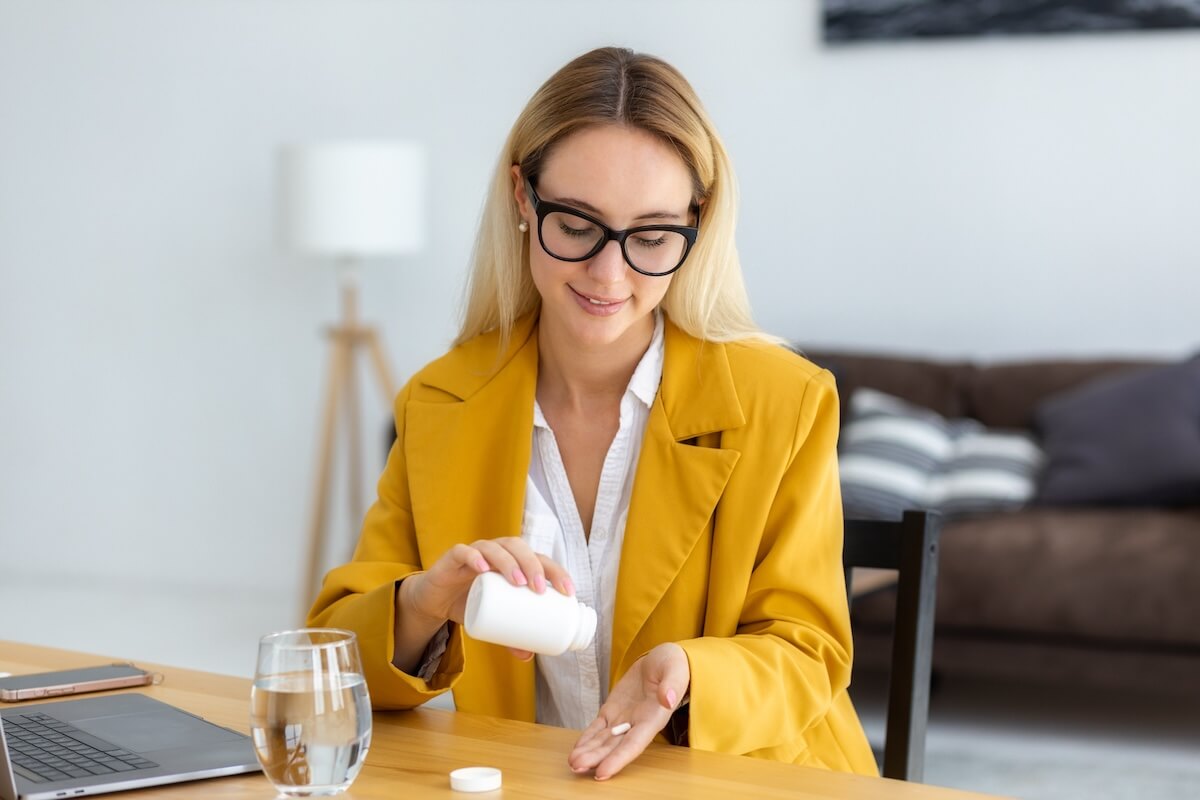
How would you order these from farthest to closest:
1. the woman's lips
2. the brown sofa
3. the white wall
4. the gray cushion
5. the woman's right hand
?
the white wall → the gray cushion → the brown sofa → the woman's lips → the woman's right hand

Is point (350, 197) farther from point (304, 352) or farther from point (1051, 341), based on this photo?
point (1051, 341)

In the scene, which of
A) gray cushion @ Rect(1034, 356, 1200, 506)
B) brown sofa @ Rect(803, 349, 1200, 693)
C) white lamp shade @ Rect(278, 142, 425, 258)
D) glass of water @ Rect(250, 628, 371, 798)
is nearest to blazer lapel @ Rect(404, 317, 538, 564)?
glass of water @ Rect(250, 628, 371, 798)

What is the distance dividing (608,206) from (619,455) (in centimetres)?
27

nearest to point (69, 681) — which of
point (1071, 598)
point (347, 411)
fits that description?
point (1071, 598)

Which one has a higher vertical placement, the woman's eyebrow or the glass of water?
the woman's eyebrow

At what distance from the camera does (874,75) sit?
442cm

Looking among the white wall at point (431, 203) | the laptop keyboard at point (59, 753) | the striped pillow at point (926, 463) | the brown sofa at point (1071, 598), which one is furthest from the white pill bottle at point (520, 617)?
the white wall at point (431, 203)

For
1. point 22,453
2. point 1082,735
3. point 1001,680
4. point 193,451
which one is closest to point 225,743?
point 1082,735

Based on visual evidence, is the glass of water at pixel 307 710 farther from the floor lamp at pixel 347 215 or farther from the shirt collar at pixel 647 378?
the floor lamp at pixel 347 215

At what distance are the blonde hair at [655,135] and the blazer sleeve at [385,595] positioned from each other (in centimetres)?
17

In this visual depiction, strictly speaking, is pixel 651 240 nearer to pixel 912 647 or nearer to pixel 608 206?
pixel 608 206

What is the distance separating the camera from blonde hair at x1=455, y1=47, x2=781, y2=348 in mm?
1502

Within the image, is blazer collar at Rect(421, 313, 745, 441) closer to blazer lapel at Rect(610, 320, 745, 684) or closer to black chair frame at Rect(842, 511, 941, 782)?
blazer lapel at Rect(610, 320, 745, 684)

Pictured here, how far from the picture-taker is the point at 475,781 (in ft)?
3.32
